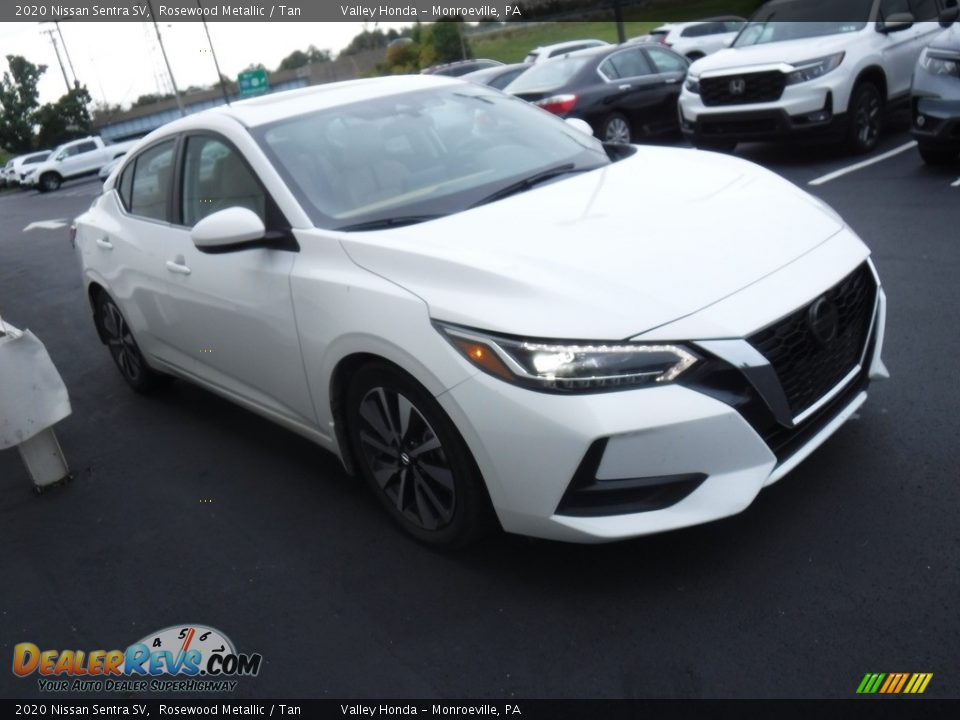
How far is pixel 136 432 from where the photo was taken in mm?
5551

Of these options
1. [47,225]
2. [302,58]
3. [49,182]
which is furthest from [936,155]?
[302,58]

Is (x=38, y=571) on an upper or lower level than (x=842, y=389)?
lower

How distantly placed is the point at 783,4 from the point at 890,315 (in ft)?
22.5

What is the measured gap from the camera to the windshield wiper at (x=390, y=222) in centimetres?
369

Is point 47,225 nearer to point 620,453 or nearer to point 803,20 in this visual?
point 803,20

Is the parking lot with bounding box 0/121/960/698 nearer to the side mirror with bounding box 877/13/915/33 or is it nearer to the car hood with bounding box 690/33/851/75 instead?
the car hood with bounding box 690/33/851/75

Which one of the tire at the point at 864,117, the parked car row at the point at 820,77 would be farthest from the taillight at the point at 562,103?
the tire at the point at 864,117

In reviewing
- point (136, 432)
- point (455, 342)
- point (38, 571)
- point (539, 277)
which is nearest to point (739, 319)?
A: point (539, 277)

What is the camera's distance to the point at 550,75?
41.9 feet

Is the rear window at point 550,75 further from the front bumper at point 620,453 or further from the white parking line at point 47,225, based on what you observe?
the white parking line at point 47,225

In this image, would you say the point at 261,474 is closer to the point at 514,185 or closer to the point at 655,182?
the point at 514,185

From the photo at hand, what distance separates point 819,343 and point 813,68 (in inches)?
291

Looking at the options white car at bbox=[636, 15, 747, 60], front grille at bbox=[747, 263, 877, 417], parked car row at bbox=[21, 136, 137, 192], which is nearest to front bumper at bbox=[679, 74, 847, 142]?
front grille at bbox=[747, 263, 877, 417]

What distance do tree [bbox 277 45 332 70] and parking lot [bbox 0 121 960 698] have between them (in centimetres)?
8637
